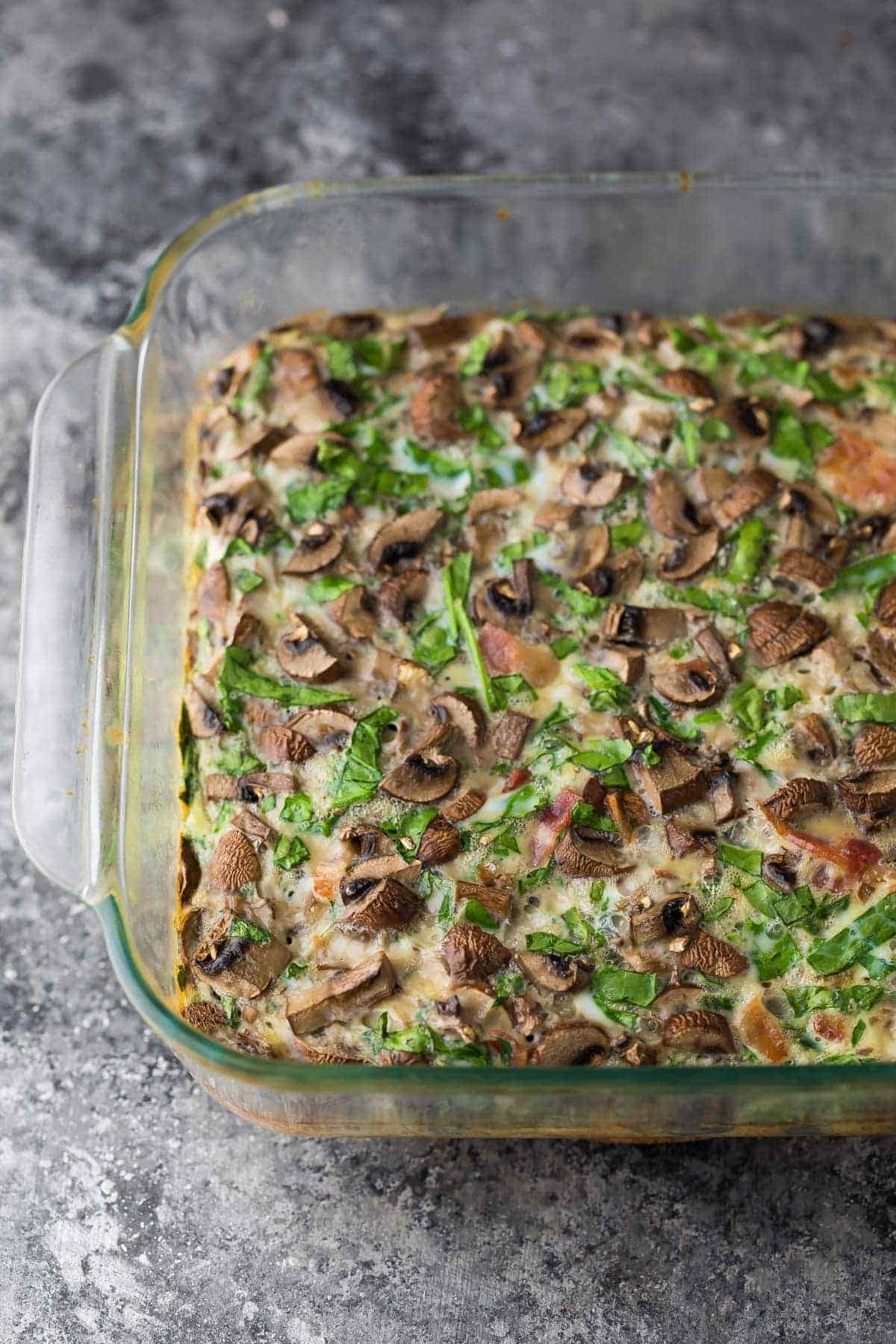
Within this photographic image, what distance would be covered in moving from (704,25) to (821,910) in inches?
96.0

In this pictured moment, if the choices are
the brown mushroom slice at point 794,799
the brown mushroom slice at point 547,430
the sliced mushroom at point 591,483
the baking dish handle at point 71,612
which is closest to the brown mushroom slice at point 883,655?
the brown mushroom slice at point 794,799

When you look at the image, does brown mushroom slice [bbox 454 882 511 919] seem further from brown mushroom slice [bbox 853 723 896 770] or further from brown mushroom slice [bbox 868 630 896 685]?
brown mushroom slice [bbox 868 630 896 685]

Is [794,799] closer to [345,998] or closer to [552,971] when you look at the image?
[552,971]

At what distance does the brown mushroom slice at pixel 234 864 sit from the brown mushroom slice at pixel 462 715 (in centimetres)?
40

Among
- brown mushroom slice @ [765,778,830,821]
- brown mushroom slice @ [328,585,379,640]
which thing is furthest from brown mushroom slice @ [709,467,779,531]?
brown mushroom slice @ [328,585,379,640]

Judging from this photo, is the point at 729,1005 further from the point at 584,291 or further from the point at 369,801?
the point at 584,291

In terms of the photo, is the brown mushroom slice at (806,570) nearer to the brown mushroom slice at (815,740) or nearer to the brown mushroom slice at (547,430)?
the brown mushroom slice at (815,740)

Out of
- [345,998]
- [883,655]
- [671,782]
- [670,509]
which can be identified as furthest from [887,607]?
[345,998]

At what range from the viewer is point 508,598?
2.66m

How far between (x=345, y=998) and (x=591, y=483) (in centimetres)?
109

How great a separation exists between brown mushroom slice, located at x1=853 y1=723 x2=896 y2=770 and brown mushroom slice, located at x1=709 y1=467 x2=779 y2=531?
487mm

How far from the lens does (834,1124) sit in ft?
7.55

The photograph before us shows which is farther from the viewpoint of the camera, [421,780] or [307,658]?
[307,658]

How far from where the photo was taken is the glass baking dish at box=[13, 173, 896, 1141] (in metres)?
2.15
